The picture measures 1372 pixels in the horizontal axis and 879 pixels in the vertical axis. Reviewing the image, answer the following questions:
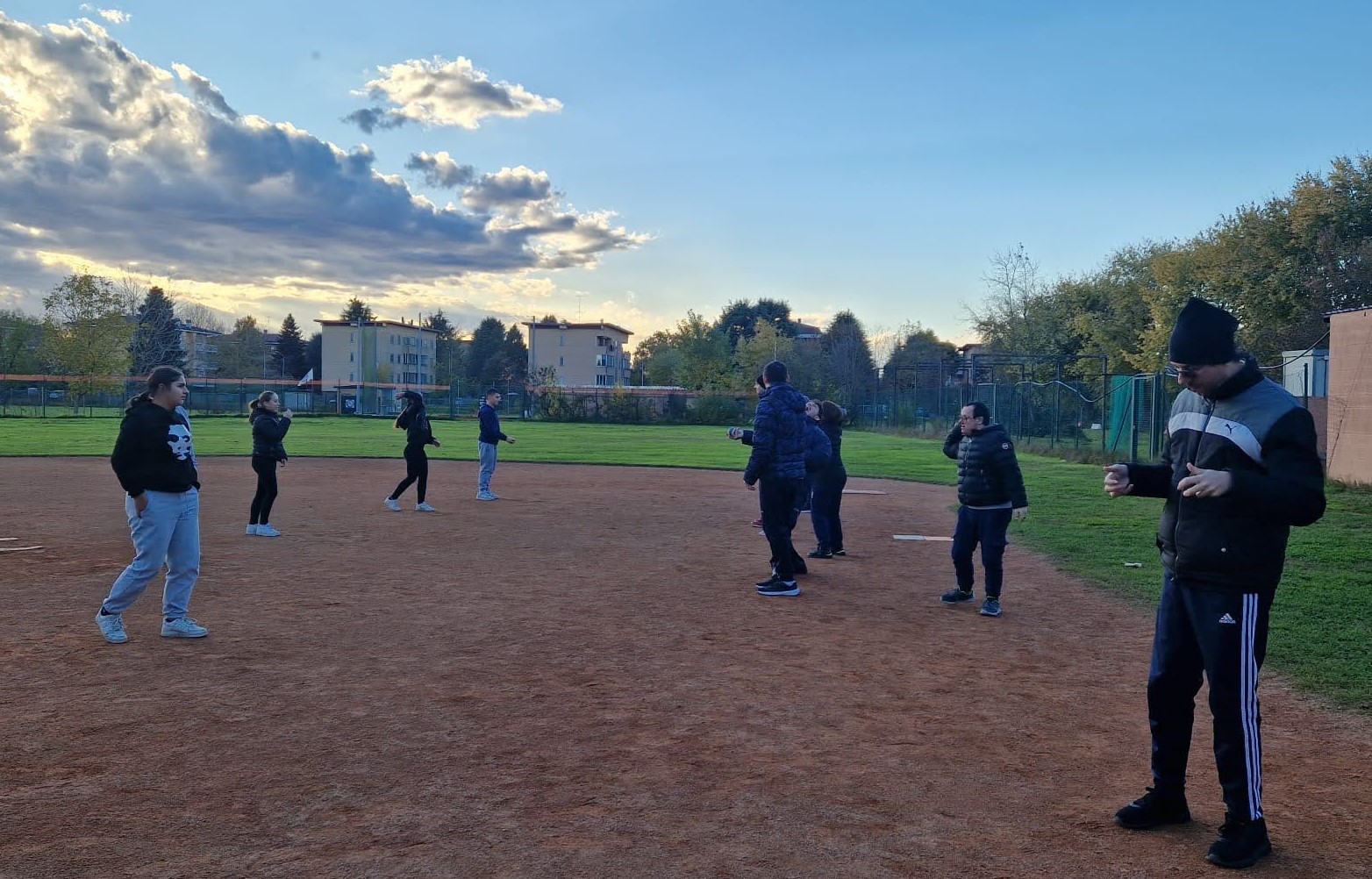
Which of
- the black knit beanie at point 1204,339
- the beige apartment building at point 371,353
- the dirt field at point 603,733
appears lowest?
the dirt field at point 603,733

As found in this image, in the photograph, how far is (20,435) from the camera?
34.6 meters

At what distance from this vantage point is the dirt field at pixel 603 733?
3.89m

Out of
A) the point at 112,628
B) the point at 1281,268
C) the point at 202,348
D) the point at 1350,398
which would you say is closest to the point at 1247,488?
the point at 112,628

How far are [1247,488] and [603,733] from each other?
10.7ft

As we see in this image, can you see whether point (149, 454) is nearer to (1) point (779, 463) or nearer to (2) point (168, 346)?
(1) point (779, 463)

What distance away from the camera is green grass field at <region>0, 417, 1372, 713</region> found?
731 cm

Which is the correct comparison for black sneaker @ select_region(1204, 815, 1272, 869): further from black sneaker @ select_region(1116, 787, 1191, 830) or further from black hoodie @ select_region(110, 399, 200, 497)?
black hoodie @ select_region(110, 399, 200, 497)

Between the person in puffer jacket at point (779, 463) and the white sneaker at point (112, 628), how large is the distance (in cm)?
505

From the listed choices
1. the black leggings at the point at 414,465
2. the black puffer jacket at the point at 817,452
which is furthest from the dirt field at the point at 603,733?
the black leggings at the point at 414,465

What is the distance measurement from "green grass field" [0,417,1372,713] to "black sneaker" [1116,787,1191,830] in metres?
2.54

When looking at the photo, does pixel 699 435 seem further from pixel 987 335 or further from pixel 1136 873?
pixel 1136 873

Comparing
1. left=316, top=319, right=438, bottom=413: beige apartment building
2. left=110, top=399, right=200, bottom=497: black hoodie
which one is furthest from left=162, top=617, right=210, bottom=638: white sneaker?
left=316, top=319, right=438, bottom=413: beige apartment building

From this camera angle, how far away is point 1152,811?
4.17 metres

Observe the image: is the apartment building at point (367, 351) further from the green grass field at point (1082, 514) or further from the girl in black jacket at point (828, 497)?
the girl in black jacket at point (828, 497)
